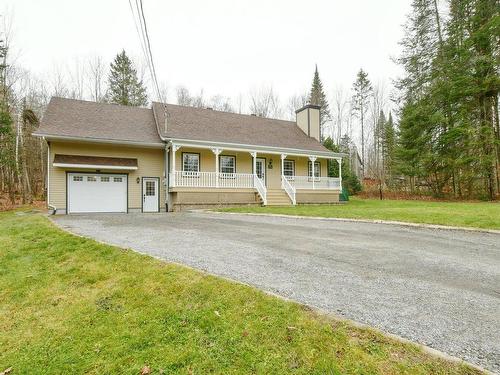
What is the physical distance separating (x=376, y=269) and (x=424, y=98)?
70.3ft

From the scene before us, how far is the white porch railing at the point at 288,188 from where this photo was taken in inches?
688

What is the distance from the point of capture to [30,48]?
21.7 meters

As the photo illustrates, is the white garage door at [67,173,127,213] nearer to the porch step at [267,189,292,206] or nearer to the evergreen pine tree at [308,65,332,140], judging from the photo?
the porch step at [267,189,292,206]

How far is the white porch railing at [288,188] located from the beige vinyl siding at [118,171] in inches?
285

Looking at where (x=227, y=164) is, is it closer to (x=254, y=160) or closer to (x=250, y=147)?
(x=254, y=160)

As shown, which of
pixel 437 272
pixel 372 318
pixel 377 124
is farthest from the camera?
pixel 377 124

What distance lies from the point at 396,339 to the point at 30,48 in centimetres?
2860

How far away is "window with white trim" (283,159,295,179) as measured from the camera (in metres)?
19.5

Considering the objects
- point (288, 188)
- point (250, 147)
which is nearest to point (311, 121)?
point (288, 188)

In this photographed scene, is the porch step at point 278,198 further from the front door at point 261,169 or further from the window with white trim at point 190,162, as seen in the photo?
the window with white trim at point 190,162

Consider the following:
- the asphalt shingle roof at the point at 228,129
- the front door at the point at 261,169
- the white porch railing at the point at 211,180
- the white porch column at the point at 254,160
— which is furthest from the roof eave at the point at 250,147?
the white porch railing at the point at 211,180

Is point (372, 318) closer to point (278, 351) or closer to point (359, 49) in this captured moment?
point (278, 351)

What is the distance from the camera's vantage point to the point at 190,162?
16656 mm

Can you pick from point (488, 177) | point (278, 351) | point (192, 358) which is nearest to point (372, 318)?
point (278, 351)
